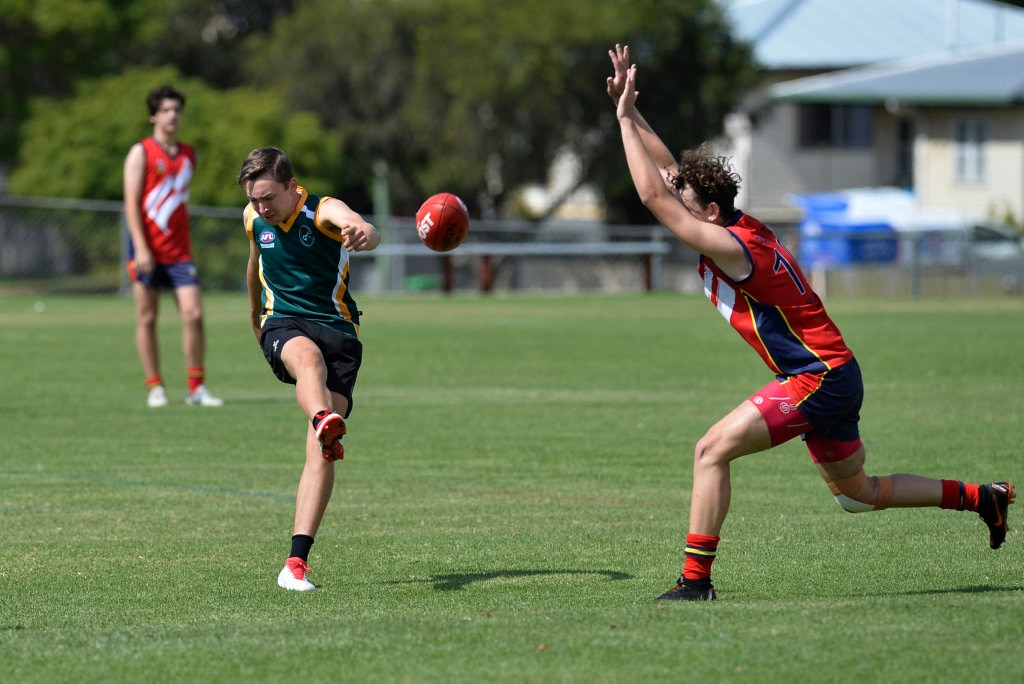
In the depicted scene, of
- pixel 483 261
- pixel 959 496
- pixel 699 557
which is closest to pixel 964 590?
pixel 959 496

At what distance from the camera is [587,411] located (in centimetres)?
1399

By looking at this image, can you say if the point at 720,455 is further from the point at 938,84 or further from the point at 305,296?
the point at 938,84

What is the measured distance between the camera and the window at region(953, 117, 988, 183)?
47.6m

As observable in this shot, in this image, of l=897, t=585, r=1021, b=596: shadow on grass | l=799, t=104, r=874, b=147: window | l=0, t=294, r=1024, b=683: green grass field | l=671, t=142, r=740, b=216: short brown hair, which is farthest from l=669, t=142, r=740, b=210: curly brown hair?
l=799, t=104, r=874, b=147: window

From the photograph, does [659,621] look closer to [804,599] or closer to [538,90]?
[804,599]

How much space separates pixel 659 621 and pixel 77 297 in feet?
93.5

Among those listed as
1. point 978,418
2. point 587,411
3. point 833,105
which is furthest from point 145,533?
point 833,105

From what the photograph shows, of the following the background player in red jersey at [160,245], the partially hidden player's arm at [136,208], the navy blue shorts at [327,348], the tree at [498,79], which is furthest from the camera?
the tree at [498,79]

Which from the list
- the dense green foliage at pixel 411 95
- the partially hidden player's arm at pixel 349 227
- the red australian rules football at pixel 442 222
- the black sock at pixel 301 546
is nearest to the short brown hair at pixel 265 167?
the partially hidden player's arm at pixel 349 227

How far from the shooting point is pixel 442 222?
7.27m

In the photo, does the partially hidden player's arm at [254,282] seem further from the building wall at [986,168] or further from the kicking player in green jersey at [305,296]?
the building wall at [986,168]

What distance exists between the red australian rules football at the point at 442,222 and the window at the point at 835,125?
52.9 metres

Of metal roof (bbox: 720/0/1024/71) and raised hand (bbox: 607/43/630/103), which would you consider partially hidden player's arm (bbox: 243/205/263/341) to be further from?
metal roof (bbox: 720/0/1024/71)

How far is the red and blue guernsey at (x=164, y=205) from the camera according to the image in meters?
13.9
